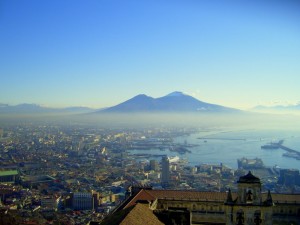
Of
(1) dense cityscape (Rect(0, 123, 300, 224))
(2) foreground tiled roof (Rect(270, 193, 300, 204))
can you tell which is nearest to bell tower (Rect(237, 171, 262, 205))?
(2) foreground tiled roof (Rect(270, 193, 300, 204))

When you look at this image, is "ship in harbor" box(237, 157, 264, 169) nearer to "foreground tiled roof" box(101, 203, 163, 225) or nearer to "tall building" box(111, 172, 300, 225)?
"tall building" box(111, 172, 300, 225)

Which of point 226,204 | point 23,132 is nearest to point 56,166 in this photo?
point 23,132

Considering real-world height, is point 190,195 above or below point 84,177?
above

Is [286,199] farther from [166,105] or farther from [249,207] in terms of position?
[166,105]

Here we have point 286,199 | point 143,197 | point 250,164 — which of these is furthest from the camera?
point 250,164

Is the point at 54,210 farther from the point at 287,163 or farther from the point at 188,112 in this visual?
the point at 188,112

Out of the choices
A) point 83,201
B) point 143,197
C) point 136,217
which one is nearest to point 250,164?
point 83,201

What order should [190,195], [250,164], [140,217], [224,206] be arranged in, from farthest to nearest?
[250,164], [190,195], [224,206], [140,217]
